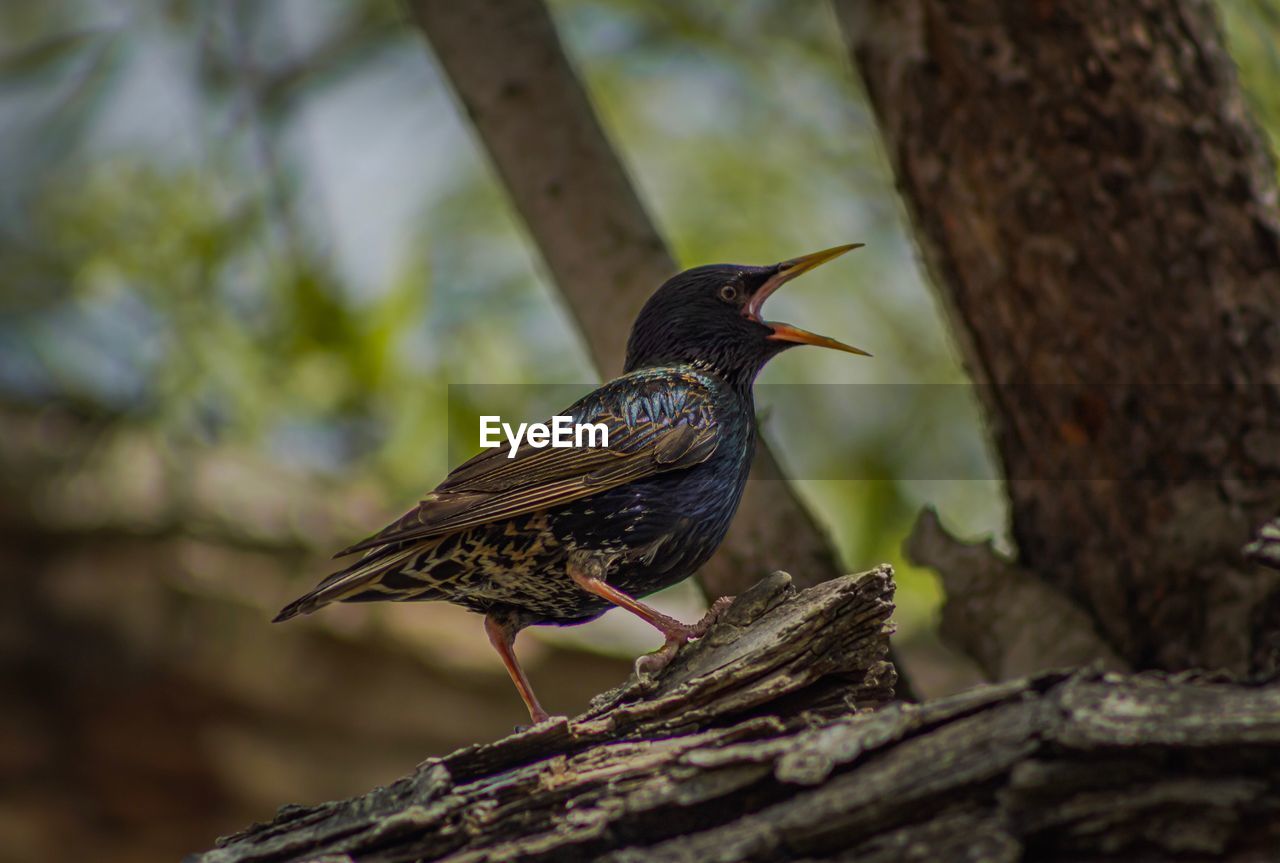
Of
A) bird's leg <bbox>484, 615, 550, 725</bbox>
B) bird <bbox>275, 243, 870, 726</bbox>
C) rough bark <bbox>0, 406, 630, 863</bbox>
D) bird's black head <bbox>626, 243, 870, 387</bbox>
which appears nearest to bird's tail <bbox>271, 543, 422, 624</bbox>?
bird <bbox>275, 243, 870, 726</bbox>

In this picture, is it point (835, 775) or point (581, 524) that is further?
point (581, 524)

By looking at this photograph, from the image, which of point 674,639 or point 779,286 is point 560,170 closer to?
point 779,286

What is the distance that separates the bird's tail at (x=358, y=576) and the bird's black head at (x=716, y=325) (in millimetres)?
1140

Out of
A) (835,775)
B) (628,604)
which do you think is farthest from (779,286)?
(835,775)

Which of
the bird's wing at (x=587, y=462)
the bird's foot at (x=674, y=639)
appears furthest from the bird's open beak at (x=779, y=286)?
the bird's foot at (x=674, y=639)

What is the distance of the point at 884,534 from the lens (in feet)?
22.1

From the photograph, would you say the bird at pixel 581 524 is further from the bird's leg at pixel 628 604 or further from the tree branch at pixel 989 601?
Result: the tree branch at pixel 989 601

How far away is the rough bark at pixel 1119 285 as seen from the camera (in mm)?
4352

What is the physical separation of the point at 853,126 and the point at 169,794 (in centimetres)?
660

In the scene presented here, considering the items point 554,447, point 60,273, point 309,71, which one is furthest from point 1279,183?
point 60,273

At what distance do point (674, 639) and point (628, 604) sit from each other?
16 centimetres

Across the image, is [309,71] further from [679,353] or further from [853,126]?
[679,353]

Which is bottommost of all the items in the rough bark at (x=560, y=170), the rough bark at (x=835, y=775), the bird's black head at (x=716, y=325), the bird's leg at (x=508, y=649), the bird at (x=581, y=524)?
the rough bark at (x=835, y=775)

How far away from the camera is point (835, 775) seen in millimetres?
2373
